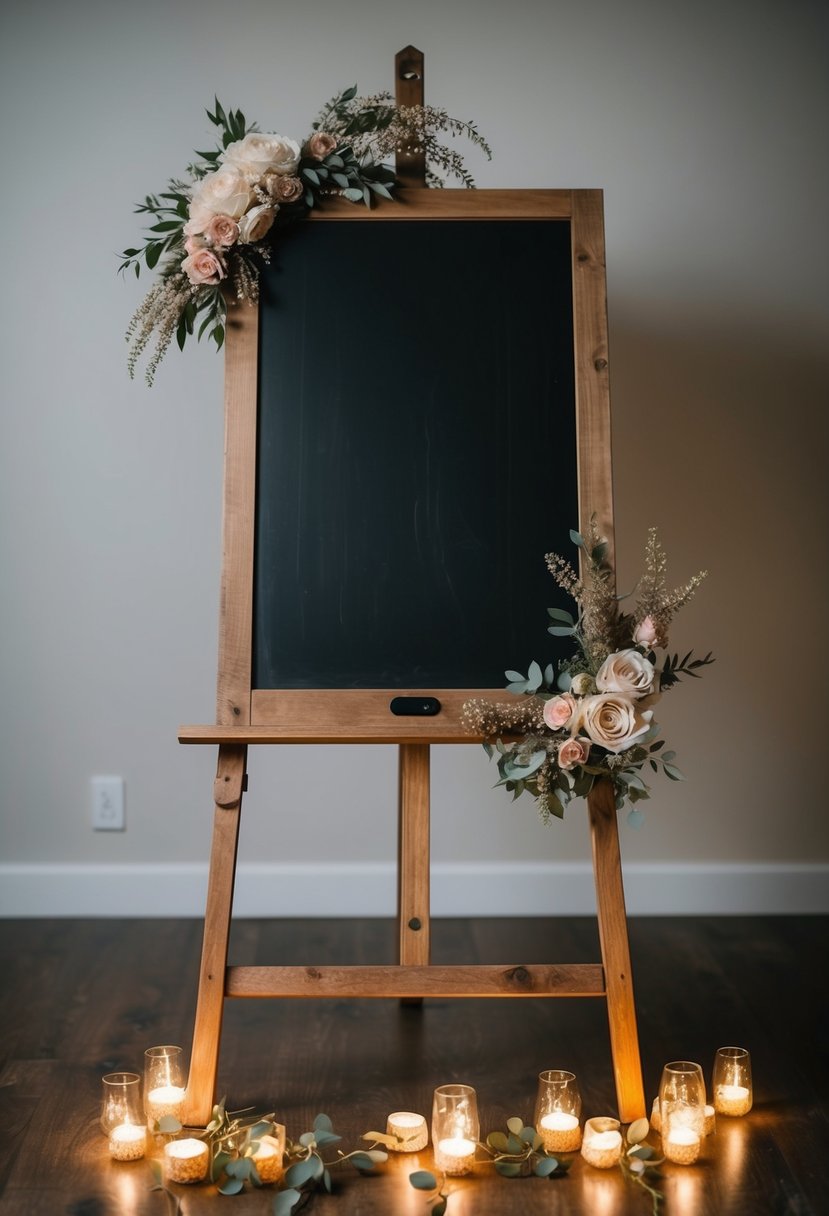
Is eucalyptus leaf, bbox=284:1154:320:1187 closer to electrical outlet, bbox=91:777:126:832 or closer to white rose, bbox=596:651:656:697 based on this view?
white rose, bbox=596:651:656:697

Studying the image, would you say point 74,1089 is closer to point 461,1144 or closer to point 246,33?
point 461,1144

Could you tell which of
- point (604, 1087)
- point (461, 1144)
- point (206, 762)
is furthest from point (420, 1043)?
point (206, 762)

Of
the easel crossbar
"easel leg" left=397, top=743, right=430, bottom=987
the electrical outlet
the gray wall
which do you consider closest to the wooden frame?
the easel crossbar

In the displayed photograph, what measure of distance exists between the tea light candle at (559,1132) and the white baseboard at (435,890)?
117 centimetres

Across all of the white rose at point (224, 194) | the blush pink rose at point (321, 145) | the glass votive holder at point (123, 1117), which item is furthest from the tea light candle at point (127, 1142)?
the blush pink rose at point (321, 145)

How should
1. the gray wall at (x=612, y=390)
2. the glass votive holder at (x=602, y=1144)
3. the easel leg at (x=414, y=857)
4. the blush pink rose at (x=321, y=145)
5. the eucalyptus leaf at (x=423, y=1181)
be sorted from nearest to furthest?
the eucalyptus leaf at (x=423, y=1181) < the glass votive holder at (x=602, y=1144) < the blush pink rose at (x=321, y=145) < the easel leg at (x=414, y=857) < the gray wall at (x=612, y=390)

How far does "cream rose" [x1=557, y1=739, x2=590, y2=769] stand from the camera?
1762 mm

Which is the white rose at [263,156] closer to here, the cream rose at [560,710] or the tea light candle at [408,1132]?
the cream rose at [560,710]

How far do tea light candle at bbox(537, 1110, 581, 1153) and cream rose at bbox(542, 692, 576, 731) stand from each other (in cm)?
59

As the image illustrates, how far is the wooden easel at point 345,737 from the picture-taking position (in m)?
1.82

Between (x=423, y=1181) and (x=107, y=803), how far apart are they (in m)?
1.55

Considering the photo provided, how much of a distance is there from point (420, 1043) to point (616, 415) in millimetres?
1580

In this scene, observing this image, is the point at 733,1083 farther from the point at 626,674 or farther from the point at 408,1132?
the point at 626,674

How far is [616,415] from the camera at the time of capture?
294 centimetres
